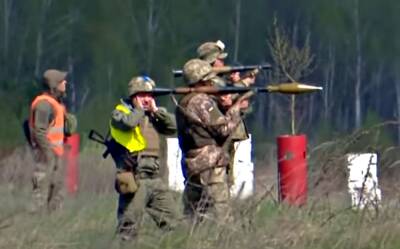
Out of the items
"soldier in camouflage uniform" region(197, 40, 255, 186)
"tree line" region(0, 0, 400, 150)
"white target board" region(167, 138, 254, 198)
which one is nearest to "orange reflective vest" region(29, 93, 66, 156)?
"white target board" region(167, 138, 254, 198)

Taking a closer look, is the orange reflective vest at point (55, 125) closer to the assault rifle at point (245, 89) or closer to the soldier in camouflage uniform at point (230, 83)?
the soldier in camouflage uniform at point (230, 83)

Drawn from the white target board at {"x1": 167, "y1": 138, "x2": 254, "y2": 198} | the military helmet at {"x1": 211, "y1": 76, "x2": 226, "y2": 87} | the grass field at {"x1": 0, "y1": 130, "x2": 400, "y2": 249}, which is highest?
the military helmet at {"x1": 211, "y1": 76, "x2": 226, "y2": 87}

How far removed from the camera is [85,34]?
3741 centimetres

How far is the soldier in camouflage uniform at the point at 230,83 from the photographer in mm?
11852

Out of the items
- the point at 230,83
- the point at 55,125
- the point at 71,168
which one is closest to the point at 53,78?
the point at 55,125

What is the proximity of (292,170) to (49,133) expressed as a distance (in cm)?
392

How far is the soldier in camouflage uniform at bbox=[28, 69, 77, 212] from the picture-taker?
15.2 metres

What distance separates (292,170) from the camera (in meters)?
12.1

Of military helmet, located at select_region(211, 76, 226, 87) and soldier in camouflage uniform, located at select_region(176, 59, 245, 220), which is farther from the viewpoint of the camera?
military helmet, located at select_region(211, 76, 226, 87)

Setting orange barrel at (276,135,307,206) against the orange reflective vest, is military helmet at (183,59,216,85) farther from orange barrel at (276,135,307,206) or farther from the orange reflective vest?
the orange reflective vest

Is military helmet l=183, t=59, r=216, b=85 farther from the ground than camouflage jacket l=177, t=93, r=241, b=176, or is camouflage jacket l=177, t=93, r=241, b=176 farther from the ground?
military helmet l=183, t=59, r=216, b=85

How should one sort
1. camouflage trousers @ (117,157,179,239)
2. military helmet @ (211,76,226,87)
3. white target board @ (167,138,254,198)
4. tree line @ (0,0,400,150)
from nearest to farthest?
camouflage trousers @ (117,157,179,239) < military helmet @ (211,76,226,87) < white target board @ (167,138,254,198) < tree line @ (0,0,400,150)

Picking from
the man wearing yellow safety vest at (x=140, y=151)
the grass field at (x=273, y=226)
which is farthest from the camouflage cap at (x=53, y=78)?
the grass field at (x=273, y=226)

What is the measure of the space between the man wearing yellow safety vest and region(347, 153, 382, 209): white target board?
1425mm
